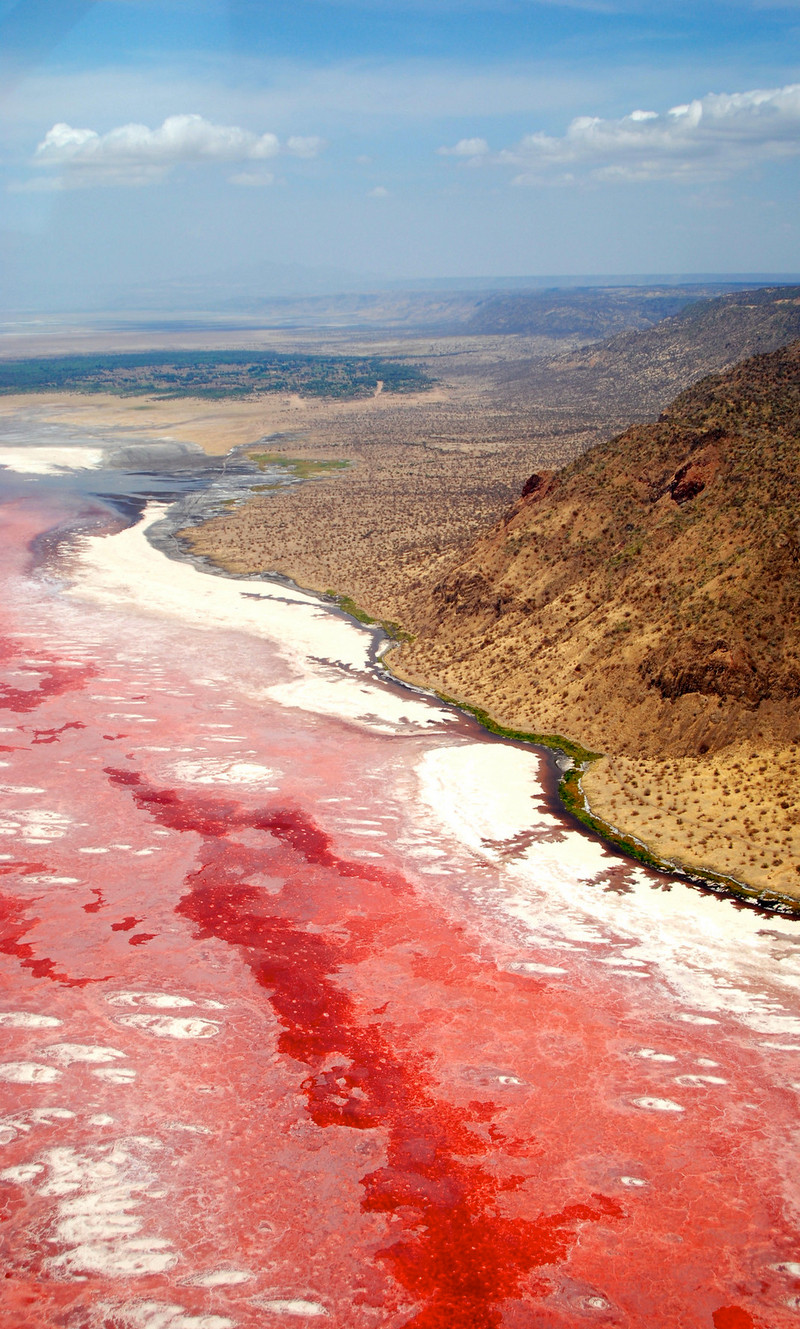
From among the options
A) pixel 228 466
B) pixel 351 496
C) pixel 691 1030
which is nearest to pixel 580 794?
pixel 691 1030

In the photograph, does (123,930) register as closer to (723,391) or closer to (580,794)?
(580,794)

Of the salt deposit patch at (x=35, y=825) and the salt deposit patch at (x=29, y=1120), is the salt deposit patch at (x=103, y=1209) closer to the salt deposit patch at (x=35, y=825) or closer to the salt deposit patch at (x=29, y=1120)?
the salt deposit patch at (x=29, y=1120)

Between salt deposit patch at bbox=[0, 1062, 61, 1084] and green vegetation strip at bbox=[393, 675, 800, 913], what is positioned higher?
green vegetation strip at bbox=[393, 675, 800, 913]

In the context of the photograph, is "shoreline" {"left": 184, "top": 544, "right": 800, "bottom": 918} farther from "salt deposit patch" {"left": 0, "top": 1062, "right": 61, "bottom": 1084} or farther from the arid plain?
"salt deposit patch" {"left": 0, "top": 1062, "right": 61, "bottom": 1084}

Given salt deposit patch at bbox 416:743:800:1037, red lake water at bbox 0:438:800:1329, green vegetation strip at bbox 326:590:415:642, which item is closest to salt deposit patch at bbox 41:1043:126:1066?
red lake water at bbox 0:438:800:1329

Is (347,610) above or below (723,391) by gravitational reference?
below
